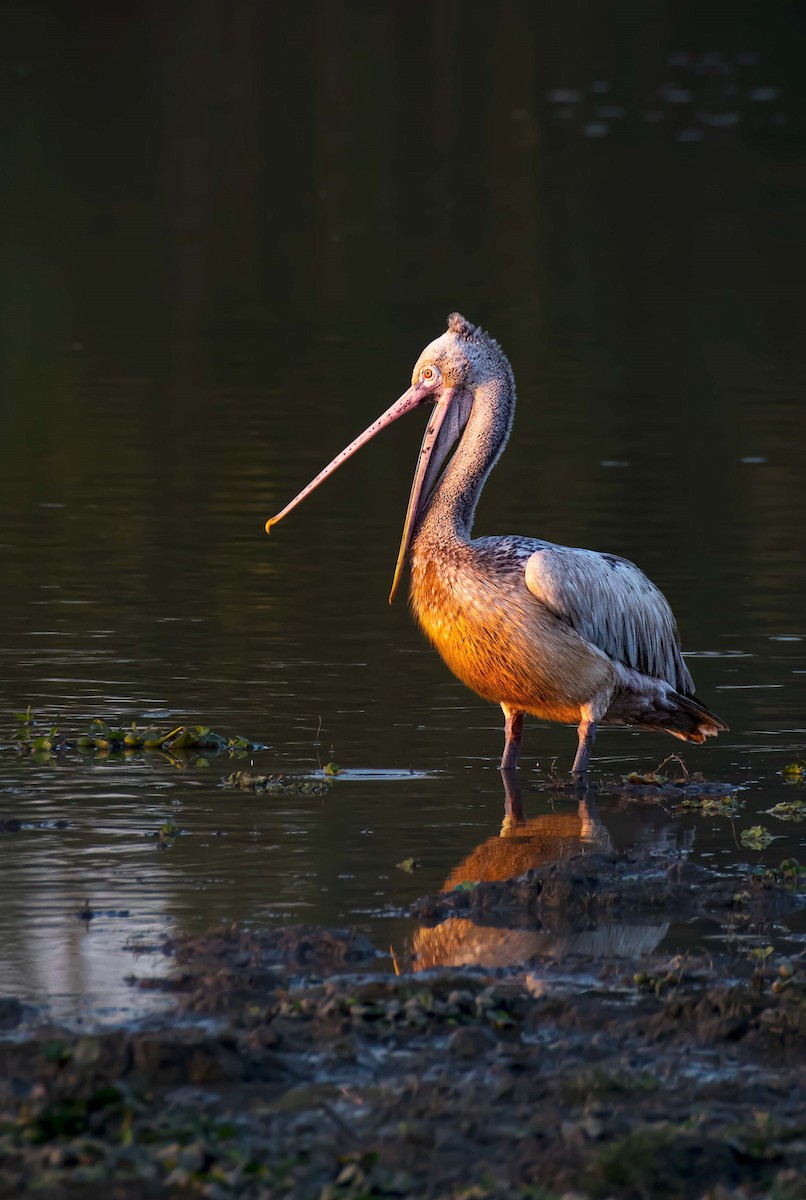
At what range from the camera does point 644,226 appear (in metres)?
33.4

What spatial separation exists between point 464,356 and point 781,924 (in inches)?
144

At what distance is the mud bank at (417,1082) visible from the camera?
4766 mm

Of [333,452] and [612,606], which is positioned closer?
[612,606]

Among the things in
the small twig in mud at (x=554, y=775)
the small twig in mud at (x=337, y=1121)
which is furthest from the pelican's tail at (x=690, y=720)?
the small twig in mud at (x=337, y=1121)

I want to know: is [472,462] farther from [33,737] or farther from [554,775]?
[33,737]

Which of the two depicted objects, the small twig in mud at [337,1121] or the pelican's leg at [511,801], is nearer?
the small twig in mud at [337,1121]

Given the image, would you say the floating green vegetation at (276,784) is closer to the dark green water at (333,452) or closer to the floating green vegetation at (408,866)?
the dark green water at (333,452)

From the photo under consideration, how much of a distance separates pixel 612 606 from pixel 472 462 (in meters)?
A: 0.89

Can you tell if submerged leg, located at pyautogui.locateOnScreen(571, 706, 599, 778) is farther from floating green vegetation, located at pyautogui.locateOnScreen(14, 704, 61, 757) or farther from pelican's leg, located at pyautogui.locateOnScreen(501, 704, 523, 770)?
floating green vegetation, located at pyautogui.locateOnScreen(14, 704, 61, 757)

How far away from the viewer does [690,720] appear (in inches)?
376

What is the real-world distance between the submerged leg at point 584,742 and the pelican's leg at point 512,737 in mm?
223

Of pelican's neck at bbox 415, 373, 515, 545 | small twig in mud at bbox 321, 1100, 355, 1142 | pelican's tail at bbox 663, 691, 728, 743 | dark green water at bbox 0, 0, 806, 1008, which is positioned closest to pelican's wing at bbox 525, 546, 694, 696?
pelican's tail at bbox 663, 691, 728, 743

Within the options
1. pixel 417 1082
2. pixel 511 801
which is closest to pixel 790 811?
pixel 511 801

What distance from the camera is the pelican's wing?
9078mm
